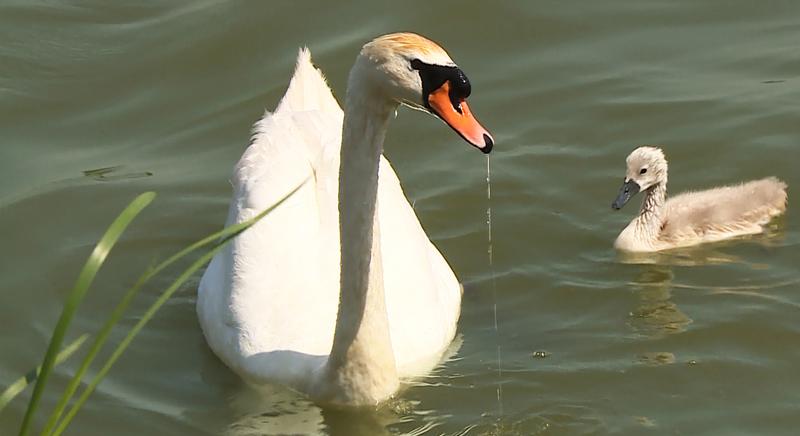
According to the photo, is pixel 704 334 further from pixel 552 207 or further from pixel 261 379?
pixel 261 379

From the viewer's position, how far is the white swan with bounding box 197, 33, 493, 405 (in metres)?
5.74

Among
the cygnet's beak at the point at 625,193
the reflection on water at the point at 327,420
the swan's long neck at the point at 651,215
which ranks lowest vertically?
the reflection on water at the point at 327,420

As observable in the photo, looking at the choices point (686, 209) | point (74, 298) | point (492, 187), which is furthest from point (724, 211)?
point (74, 298)

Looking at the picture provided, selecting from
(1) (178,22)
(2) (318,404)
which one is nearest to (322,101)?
(2) (318,404)

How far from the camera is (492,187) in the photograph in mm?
9070

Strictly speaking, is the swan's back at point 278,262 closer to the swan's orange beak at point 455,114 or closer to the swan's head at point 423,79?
the swan's head at point 423,79

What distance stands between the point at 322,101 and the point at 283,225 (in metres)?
1.39

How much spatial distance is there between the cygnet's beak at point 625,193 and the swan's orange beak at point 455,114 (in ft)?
10.6

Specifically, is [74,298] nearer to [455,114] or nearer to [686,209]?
[455,114]

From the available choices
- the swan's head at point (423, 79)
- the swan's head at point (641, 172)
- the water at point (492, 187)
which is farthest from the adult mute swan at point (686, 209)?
the swan's head at point (423, 79)

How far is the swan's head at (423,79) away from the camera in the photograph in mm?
5387

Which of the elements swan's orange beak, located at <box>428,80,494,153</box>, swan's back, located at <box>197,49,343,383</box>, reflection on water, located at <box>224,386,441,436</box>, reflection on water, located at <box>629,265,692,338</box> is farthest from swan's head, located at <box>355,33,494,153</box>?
reflection on water, located at <box>629,265,692,338</box>

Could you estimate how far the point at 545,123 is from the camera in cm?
977

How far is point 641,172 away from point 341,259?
2.68 m
